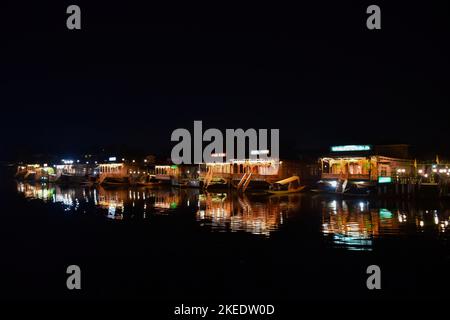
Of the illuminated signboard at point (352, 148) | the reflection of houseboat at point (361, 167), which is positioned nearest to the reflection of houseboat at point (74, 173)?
the reflection of houseboat at point (361, 167)

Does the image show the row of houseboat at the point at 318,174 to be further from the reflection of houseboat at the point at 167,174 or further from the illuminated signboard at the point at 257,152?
the illuminated signboard at the point at 257,152

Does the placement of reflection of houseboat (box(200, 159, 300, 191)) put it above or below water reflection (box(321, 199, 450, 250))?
above

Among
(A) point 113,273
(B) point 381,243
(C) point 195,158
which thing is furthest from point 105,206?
(C) point 195,158

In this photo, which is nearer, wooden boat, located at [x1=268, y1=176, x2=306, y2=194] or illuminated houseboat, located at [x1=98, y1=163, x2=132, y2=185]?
wooden boat, located at [x1=268, y1=176, x2=306, y2=194]

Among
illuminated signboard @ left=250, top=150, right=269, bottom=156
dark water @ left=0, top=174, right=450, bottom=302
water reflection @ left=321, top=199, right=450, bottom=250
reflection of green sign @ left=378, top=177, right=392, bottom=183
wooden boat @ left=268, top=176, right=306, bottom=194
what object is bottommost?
dark water @ left=0, top=174, right=450, bottom=302

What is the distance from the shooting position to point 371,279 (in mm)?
10477

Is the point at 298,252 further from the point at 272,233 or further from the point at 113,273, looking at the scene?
the point at 113,273

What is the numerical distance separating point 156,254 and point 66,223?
32.0ft

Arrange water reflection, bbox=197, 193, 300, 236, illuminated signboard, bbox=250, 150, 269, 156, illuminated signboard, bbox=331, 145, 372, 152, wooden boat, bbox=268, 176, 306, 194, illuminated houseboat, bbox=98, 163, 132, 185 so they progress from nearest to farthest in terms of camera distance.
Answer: water reflection, bbox=197, 193, 300, 236
illuminated signboard, bbox=331, 145, 372, 152
wooden boat, bbox=268, 176, 306, 194
illuminated signboard, bbox=250, 150, 269, 156
illuminated houseboat, bbox=98, 163, 132, 185

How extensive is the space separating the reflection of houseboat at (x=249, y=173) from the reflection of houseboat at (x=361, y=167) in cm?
477

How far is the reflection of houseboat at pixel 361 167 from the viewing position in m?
31.9

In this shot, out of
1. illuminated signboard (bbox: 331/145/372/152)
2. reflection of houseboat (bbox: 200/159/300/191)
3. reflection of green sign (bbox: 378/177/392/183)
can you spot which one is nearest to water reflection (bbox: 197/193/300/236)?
reflection of green sign (bbox: 378/177/392/183)

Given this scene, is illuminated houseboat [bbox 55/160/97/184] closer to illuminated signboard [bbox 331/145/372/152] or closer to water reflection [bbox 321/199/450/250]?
illuminated signboard [bbox 331/145/372/152]

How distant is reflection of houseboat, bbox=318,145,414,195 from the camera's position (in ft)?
105
